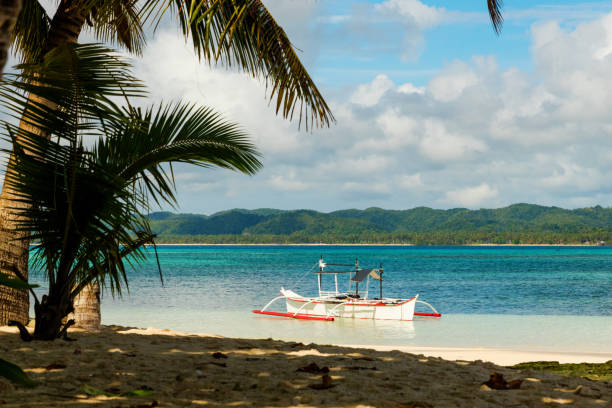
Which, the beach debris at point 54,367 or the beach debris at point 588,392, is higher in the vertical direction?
the beach debris at point 54,367

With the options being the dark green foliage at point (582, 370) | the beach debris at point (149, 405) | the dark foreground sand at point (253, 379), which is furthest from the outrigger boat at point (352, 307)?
the beach debris at point (149, 405)

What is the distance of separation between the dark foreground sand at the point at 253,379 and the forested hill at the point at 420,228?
149m

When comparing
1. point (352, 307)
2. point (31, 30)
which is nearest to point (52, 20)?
point (31, 30)

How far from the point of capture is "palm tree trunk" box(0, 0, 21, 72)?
1334mm

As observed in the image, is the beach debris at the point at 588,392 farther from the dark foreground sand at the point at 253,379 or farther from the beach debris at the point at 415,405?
the beach debris at the point at 415,405

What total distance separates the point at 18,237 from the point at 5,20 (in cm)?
530

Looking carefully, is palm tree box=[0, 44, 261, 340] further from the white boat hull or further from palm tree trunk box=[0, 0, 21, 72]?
the white boat hull

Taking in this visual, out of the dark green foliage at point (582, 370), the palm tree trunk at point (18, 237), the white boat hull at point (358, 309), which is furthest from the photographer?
the white boat hull at point (358, 309)

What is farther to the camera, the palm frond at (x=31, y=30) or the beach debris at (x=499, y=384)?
the palm frond at (x=31, y=30)

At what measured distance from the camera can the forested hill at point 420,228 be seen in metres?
154

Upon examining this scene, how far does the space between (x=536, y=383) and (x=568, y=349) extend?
10.2 m

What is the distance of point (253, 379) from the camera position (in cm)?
382

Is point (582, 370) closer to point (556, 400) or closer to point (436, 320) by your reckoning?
point (556, 400)

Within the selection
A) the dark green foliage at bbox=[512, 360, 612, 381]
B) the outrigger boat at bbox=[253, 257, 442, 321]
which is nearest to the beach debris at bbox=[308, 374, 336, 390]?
the dark green foliage at bbox=[512, 360, 612, 381]
